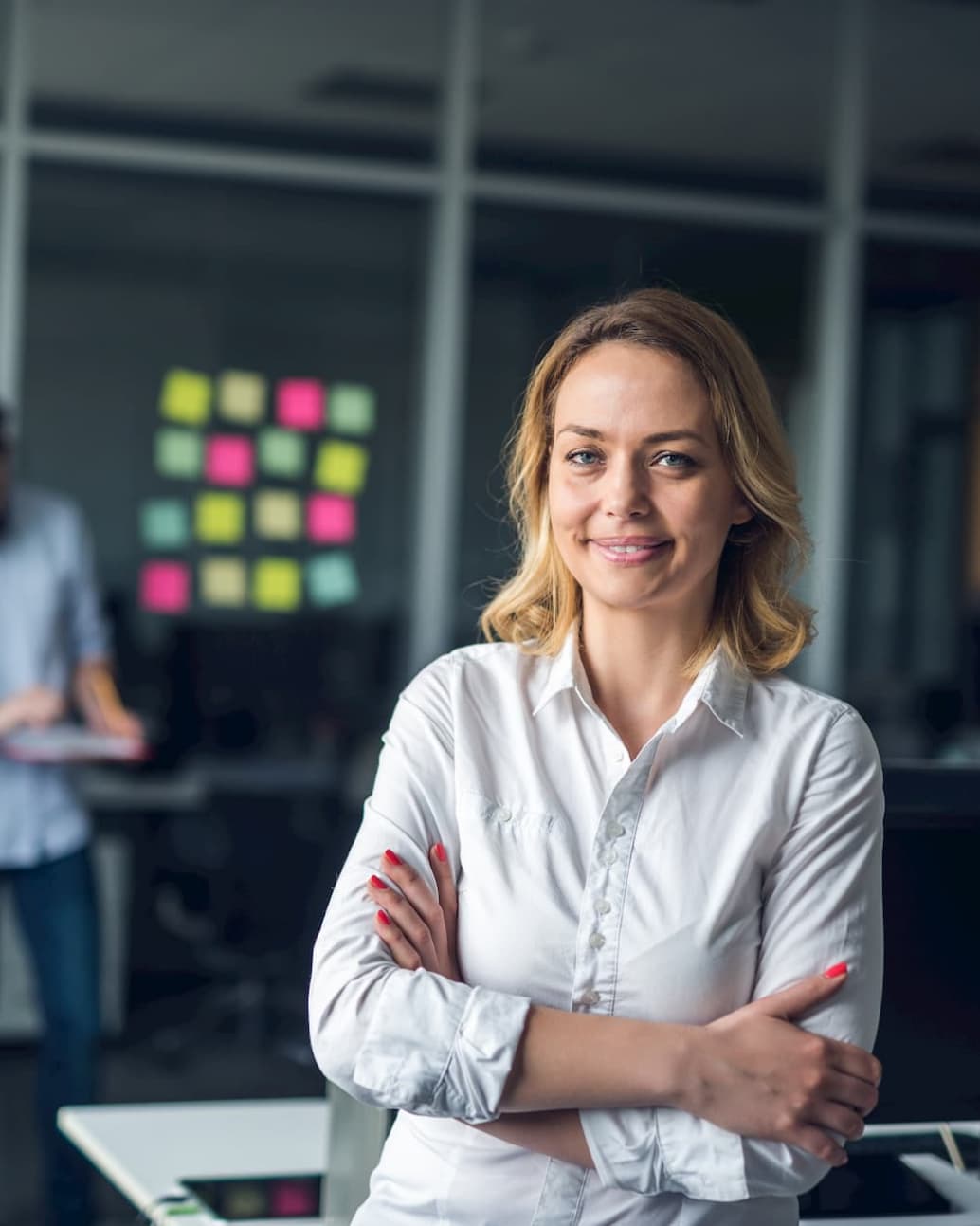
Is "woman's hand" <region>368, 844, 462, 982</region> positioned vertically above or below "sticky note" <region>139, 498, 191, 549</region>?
below

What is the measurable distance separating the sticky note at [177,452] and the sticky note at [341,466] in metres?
0.44

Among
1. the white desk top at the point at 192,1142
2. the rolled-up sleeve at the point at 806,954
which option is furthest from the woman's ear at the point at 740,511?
the white desk top at the point at 192,1142

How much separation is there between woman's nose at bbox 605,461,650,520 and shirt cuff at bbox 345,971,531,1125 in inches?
17.7

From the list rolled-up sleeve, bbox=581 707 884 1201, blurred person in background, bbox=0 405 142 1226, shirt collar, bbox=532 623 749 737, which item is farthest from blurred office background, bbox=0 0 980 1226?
rolled-up sleeve, bbox=581 707 884 1201

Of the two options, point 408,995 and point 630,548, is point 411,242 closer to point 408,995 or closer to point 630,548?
point 630,548

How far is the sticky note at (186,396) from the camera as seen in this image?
6320 millimetres

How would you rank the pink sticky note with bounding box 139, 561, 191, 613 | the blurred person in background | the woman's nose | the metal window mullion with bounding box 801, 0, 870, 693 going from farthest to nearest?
the metal window mullion with bounding box 801, 0, 870, 693, the pink sticky note with bounding box 139, 561, 191, 613, the blurred person in background, the woman's nose

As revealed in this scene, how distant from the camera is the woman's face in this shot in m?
1.66

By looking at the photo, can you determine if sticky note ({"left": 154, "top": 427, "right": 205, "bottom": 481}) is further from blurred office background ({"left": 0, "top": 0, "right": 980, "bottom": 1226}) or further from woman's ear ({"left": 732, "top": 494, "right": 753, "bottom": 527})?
woman's ear ({"left": 732, "top": 494, "right": 753, "bottom": 527})

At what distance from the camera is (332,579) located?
21.2ft

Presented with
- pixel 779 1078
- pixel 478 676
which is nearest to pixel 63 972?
pixel 478 676

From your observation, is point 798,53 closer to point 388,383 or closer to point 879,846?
point 388,383

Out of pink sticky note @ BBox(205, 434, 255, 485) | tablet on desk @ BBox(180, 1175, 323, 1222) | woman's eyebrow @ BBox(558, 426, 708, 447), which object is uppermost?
pink sticky note @ BBox(205, 434, 255, 485)

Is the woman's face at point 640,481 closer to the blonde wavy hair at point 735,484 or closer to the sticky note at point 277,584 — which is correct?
the blonde wavy hair at point 735,484
